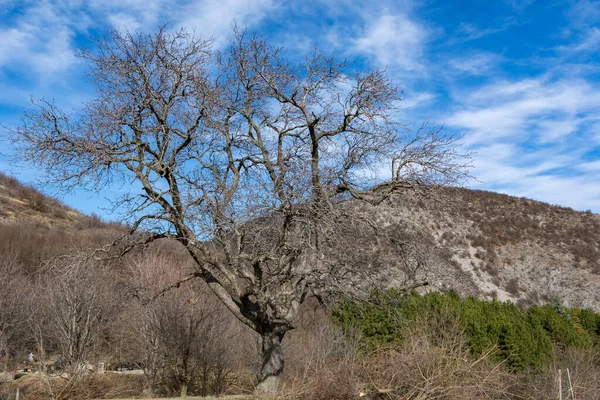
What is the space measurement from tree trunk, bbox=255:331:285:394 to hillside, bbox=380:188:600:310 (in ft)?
101

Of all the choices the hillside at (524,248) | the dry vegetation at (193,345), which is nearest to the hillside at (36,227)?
the dry vegetation at (193,345)

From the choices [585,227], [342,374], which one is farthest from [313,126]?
[585,227]

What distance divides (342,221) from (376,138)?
3.02 metres

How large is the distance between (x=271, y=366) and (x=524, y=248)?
49174mm

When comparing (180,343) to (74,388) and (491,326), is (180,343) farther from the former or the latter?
(491,326)

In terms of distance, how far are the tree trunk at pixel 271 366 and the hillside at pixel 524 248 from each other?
30880mm

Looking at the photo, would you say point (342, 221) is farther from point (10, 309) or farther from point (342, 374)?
point (10, 309)

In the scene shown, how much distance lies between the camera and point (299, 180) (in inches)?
457

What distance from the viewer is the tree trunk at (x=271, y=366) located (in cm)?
1341

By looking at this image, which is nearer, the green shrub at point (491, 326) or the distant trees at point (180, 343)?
the distant trees at point (180, 343)

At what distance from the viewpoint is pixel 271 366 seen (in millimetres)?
13656

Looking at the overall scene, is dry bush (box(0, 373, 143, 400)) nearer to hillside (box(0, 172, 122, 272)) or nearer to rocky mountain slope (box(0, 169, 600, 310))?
hillside (box(0, 172, 122, 272))

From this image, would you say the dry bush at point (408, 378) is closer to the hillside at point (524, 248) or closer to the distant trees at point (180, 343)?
the distant trees at point (180, 343)

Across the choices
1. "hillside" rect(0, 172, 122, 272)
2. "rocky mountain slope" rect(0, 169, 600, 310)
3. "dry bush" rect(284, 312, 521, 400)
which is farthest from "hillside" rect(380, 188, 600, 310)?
"dry bush" rect(284, 312, 521, 400)
